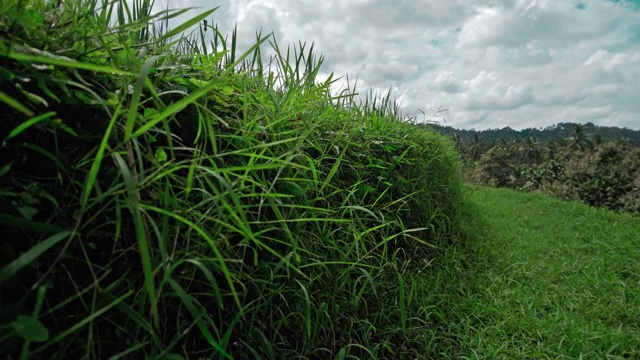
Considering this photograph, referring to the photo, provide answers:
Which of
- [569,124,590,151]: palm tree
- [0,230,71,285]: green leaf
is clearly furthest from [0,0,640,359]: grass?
[569,124,590,151]: palm tree

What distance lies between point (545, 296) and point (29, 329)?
3.21m

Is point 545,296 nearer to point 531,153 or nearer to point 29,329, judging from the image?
point 29,329

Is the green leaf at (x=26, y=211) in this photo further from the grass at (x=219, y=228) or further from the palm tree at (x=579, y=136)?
the palm tree at (x=579, y=136)

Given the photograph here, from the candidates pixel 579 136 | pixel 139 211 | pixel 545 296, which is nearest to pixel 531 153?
pixel 579 136

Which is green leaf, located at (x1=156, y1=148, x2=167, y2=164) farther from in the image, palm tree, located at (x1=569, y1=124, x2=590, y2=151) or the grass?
palm tree, located at (x1=569, y1=124, x2=590, y2=151)

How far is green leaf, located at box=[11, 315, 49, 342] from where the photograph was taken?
0.59 m

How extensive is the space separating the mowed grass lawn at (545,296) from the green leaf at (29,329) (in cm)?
175

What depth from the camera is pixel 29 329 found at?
599 millimetres

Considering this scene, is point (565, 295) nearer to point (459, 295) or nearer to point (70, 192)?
point (459, 295)

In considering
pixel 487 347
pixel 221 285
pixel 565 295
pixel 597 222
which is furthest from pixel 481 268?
pixel 597 222

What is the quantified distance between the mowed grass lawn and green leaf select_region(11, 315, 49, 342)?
1751 millimetres

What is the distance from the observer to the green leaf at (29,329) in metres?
0.59

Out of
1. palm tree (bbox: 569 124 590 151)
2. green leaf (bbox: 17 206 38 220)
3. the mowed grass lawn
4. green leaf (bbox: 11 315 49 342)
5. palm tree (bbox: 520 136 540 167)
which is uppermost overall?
palm tree (bbox: 569 124 590 151)

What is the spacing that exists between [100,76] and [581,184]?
15021 millimetres
